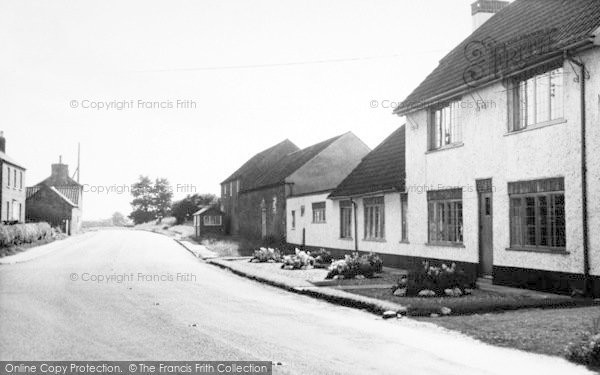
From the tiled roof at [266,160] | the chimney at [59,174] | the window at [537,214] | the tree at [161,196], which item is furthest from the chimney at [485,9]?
the tree at [161,196]

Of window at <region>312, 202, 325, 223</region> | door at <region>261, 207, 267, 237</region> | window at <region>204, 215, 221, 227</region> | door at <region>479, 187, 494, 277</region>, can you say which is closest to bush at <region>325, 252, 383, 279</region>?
door at <region>479, 187, 494, 277</region>

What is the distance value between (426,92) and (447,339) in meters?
12.0

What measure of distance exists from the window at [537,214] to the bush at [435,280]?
2.04 metres

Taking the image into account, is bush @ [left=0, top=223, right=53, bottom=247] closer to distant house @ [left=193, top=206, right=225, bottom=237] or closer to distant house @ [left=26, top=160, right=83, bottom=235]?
distant house @ [left=26, top=160, right=83, bottom=235]

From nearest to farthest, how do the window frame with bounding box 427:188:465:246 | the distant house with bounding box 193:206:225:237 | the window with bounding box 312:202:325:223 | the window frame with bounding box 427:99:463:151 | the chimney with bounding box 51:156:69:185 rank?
the window frame with bounding box 427:188:465:246 < the window frame with bounding box 427:99:463:151 < the window with bounding box 312:202:325:223 < the distant house with bounding box 193:206:225:237 < the chimney with bounding box 51:156:69:185

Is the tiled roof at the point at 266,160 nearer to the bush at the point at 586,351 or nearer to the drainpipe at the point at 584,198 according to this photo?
the drainpipe at the point at 584,198

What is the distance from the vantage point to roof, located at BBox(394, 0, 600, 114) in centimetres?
1348

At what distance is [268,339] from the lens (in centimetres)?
862

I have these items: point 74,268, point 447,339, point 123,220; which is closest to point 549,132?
point 447,339

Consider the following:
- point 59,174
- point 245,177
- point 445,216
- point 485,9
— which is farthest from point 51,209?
point 445,216

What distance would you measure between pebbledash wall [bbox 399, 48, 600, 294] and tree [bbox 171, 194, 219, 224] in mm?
70279

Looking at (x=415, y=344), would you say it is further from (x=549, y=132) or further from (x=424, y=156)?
(x=424, y=156)

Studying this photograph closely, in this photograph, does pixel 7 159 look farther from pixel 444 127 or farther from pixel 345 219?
pixel 444 127

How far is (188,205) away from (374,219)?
70337 mm
